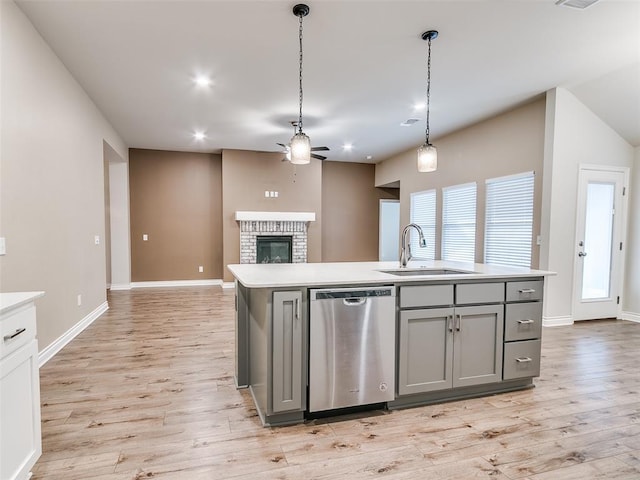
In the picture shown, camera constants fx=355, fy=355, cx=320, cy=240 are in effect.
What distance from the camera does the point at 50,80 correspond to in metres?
3.38

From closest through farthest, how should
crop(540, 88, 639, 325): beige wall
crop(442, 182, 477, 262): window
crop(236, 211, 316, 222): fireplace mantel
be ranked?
crop(540, 88, 639, 325): beige wall → crop(442, 182, 477, 262): window → crop(236, 211, 316, 222): fireplace mantel

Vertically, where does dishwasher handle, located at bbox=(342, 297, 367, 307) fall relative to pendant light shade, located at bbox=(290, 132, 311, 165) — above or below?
below

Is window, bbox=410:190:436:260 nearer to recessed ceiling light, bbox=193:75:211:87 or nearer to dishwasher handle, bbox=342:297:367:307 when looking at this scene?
recessed ceiling light, bbox=193:75:211:87

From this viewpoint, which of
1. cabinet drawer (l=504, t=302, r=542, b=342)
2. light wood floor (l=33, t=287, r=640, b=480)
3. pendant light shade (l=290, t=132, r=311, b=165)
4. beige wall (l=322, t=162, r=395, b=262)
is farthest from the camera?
beige wall (l=322, t=162, r=395, b=262)

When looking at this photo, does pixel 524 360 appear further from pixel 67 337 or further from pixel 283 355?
pixel 67 337

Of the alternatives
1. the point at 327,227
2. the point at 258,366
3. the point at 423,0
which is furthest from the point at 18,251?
the point at 327,227

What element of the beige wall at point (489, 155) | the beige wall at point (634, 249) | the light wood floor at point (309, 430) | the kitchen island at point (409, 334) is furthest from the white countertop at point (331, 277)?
the beige wall at point (634, 249)

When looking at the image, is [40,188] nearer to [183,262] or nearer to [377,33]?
[377,33]

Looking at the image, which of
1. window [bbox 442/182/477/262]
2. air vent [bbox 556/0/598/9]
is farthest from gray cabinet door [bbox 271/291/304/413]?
window [bbox 442/182/477/262]

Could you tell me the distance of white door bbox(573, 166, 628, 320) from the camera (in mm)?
4613

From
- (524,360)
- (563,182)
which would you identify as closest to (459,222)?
(563,182)

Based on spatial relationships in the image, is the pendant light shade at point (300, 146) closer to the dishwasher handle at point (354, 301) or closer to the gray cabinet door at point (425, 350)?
the dishwasher handle at point (354, 301)

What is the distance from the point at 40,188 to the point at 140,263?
464cm

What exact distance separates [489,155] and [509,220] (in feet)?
3.46
